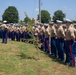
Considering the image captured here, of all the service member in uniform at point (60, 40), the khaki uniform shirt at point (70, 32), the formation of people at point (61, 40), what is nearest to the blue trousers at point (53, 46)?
the formation of people at point (61, 40)

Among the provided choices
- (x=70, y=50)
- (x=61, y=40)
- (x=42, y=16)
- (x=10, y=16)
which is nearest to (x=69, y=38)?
(x=70, y=50)

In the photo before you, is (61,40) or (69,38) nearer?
(69,38)

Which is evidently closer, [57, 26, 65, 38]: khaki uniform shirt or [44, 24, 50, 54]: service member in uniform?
[57, 26, 65, 38]: khaki uniform shirt

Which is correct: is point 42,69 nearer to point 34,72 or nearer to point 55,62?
point 34,72

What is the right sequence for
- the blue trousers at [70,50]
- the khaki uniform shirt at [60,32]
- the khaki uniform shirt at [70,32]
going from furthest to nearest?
the khaki uniform shirt at [60,32] < the blue trousers at [70,50] < the khaki uniform shirt at [70,32]

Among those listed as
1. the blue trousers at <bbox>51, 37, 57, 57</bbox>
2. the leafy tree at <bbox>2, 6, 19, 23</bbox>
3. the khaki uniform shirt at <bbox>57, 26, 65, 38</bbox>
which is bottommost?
the blue trousers at <bbox>51, 37, 57, 57</bbox>

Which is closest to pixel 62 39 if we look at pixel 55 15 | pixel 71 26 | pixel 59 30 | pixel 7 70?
pixel 59 30

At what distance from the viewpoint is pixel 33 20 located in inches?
526

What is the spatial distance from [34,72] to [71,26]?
2.85 meters

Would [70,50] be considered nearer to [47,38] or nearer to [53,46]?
[53,46]

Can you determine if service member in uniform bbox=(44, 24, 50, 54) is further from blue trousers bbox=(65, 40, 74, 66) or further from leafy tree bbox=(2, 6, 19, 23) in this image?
leafy tree bbox=(2, 6, 19, 23)

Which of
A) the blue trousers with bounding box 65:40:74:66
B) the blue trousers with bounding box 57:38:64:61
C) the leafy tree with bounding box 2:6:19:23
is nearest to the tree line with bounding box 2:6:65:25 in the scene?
the leafy tree with bounding box 2:6:19:23

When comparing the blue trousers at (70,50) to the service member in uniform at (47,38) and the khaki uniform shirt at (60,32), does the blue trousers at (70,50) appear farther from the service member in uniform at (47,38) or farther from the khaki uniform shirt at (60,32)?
the service member in uniform at (47,38)

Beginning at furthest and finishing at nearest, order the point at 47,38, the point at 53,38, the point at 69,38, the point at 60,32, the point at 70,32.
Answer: the point at 47,38 → the point at 53,38 → the point at 60,32 → the point at 69,38 → the point at 70,32
